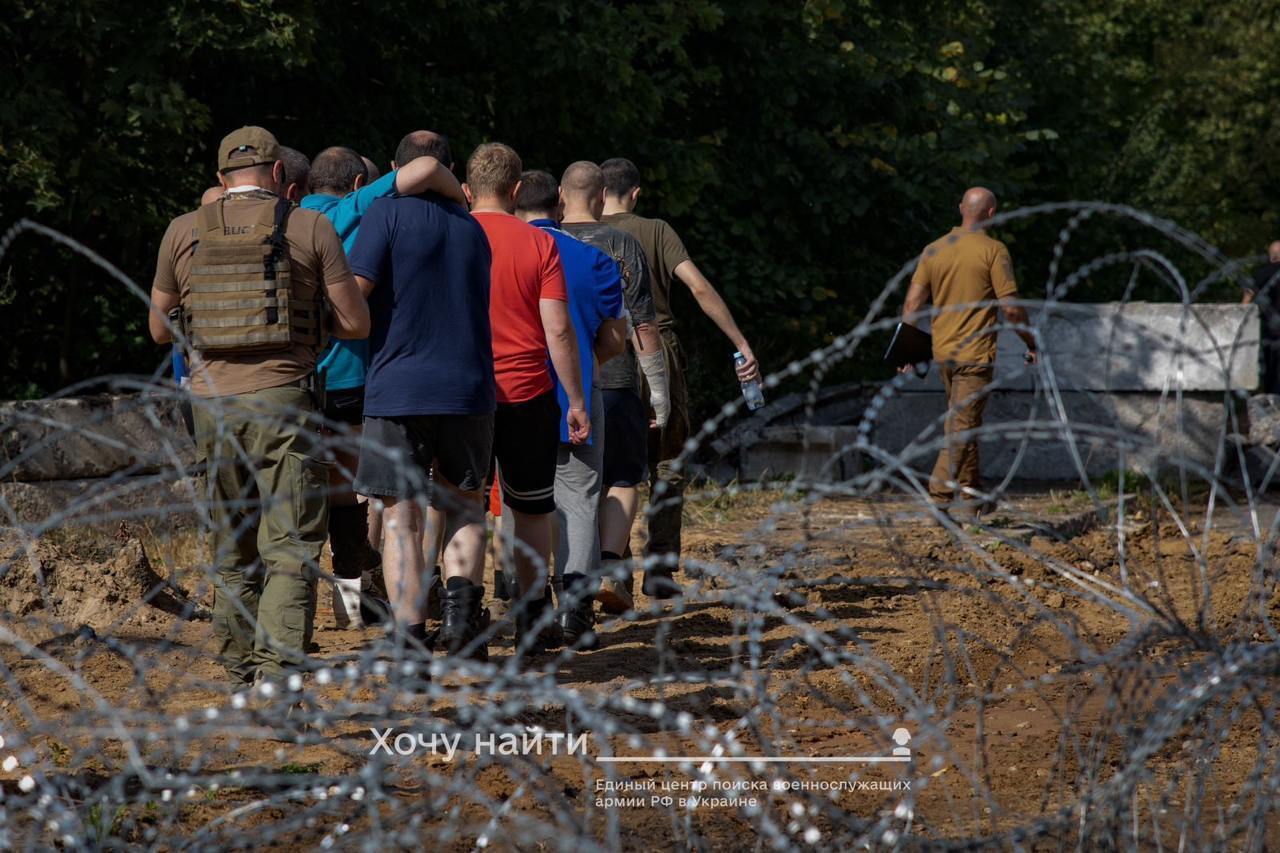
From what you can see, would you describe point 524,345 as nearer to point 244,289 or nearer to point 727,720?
point 244,289

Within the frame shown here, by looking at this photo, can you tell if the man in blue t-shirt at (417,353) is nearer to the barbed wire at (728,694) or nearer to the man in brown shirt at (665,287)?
the barbed wire at (728,694)

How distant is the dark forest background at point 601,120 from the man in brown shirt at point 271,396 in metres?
4.53

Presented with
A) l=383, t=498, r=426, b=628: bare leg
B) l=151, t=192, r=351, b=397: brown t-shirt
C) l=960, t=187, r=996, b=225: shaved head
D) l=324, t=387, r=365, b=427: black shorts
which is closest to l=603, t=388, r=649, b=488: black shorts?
l=324, t=387, r=365, b=427: black shorts

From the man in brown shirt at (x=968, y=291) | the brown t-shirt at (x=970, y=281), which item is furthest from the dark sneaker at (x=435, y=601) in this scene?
the brown t-shirt at (x=970, y=281)

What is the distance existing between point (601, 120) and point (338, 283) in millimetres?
6698

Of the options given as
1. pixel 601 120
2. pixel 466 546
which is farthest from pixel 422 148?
pixel 601 120

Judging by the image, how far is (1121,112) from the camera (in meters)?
26.0

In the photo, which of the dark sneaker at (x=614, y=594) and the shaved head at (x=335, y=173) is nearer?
the shaved head at (x=335, y=173)

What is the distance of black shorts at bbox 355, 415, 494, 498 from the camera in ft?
16.3

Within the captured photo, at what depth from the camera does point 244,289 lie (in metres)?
4.56

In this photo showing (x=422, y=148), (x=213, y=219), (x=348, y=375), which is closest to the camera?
(x=213, y=219)

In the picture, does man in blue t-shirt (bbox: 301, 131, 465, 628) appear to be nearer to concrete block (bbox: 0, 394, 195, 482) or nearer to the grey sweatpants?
the grey sweatpants

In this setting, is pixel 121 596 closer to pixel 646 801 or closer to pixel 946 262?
pixel 646 801

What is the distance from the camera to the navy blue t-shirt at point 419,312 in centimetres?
497
